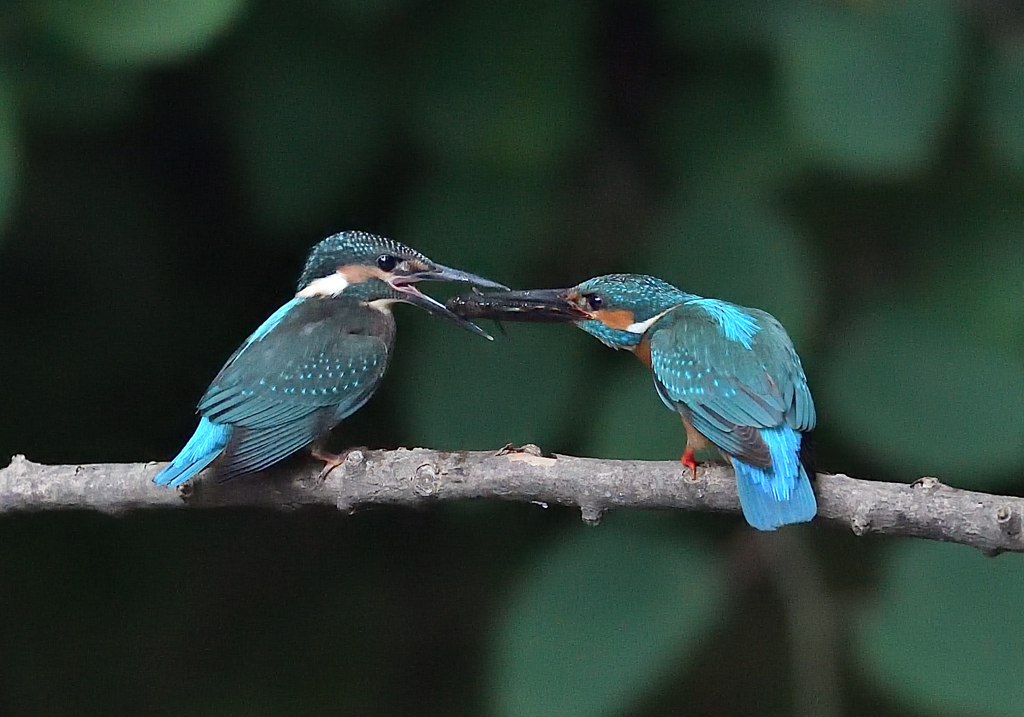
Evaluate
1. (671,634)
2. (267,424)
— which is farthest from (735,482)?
(267,424)

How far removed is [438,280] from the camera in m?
0.90

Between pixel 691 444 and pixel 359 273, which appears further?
pixel 359 273

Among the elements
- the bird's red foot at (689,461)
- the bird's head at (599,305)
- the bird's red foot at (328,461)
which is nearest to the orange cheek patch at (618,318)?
the bird's head at (599,305)

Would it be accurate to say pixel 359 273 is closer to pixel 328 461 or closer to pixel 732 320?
pixel 328 461

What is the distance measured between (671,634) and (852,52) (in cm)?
48

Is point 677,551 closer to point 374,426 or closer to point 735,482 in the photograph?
point 735,482

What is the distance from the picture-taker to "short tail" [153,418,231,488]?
770 millimetres

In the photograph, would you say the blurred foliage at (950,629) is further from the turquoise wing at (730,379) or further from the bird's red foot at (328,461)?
the bird's red foot at (328,461)

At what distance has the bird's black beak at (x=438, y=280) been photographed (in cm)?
87

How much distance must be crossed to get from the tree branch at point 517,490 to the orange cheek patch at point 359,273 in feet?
0.56

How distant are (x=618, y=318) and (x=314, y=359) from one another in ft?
0.77

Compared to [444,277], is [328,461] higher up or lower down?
lower down

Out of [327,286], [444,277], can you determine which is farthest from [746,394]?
[327,286]

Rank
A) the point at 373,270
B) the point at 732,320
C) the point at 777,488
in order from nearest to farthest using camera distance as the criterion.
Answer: the point at 777,488 < the point at 732,320 < the point at 373,270
